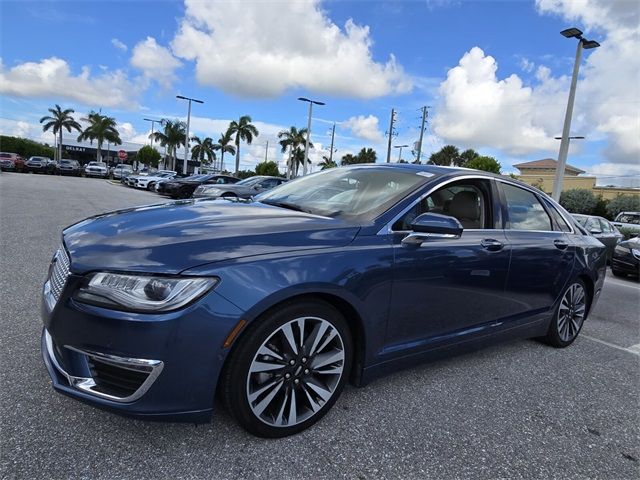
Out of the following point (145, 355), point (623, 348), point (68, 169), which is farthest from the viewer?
point (68, 169)

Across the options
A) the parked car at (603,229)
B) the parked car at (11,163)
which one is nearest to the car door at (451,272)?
the parked car at (603,229)

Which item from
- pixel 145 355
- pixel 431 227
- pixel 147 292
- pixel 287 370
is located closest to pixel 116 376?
pixel 145 355

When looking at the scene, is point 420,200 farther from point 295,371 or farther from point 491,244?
point 295,371

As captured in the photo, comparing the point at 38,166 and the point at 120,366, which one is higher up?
the point at 38,166

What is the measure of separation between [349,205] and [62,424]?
→ 208cm

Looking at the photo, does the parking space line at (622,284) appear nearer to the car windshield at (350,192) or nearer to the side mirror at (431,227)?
the car windshield at (350,192)

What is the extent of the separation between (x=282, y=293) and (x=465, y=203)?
6.14 feet

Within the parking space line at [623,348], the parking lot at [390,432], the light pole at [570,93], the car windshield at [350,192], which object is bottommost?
the parking lot at [390,432]

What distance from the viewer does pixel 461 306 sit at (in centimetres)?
314

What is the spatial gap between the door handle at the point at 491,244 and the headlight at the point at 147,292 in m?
2.05

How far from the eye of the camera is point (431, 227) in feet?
8.87

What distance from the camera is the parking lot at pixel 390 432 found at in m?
2.18

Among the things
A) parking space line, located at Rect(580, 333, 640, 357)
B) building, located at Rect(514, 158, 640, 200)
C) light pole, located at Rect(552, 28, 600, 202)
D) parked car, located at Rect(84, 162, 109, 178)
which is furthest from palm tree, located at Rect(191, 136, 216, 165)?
parking space line, located at Rect(580, 333, 640, 357)

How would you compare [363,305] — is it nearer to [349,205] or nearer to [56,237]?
[349,205]
